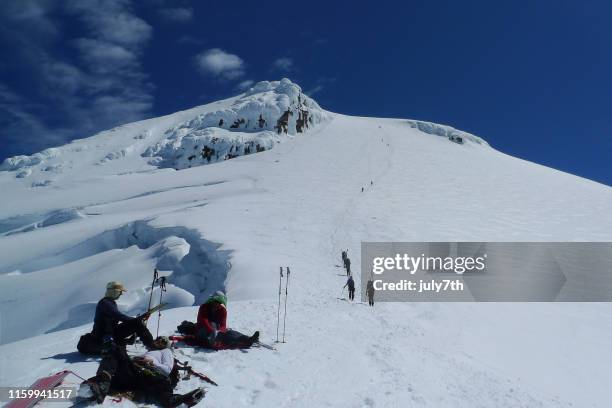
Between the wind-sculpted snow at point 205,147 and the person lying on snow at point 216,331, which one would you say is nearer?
the person lying on snow at point 216,331

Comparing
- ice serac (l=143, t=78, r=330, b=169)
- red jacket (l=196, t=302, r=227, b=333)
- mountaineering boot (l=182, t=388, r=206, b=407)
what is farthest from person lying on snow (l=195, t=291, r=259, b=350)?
ice serac (l=143, t=78, r=330, b=169)

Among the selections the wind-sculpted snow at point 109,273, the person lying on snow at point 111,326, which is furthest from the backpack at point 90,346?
the wind-sculpted snow at point 109,273

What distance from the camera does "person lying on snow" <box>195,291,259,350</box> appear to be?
352 inches

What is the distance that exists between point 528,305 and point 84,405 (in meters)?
17.0

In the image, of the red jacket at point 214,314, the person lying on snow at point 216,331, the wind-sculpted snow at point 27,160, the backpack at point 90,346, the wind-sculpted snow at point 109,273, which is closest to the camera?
the backpack at point 90,346

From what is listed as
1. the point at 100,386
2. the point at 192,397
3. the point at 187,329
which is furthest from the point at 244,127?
the point at 100,386

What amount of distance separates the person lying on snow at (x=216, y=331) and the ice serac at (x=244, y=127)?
67.5m

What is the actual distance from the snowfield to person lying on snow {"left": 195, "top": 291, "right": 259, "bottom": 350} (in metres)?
0.38

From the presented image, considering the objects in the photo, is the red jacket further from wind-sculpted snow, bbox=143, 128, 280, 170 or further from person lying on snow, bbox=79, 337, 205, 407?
wind-sculpted snow, bbox=143, 128, 280, 170

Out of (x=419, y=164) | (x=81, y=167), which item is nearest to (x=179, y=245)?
(x=419, y=164)

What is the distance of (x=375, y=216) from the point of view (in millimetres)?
35625

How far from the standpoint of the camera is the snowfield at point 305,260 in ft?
27.7

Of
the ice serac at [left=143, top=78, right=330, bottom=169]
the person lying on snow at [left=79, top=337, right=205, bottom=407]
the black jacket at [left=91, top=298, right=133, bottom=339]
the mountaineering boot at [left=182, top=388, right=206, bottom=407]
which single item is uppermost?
the ice serac at [left=143, top=78, right=330, bottom=169]

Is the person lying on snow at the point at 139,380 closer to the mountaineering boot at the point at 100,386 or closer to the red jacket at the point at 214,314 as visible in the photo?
the mountaineering boot at the point at 100,386
